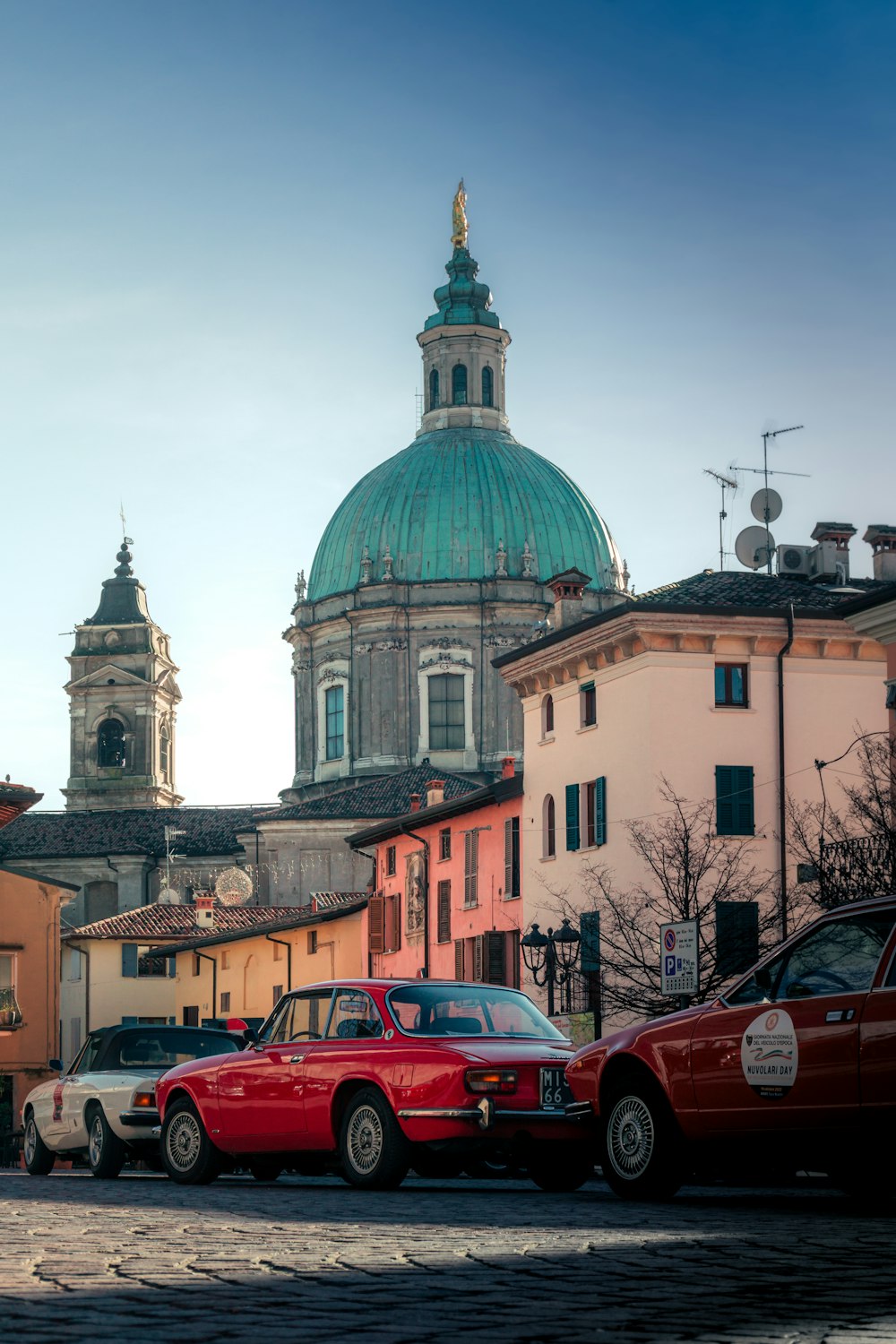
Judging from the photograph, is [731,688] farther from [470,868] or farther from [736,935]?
[470,868]

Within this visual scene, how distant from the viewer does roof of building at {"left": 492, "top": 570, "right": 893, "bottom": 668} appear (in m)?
41.7

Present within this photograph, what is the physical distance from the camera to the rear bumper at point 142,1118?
59.8 ft

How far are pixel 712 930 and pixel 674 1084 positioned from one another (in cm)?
2686

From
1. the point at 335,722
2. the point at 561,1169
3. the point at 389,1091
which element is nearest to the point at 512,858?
the point at 561,1169

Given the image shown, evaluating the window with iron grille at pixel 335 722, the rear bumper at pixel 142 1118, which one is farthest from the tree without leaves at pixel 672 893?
the window with iron grille at pixel 335 722

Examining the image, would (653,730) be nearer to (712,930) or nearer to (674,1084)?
(712,930)

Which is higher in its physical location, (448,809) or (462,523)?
(462,523)

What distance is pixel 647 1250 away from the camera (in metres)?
8.98

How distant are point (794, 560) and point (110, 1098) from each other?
29.7 meters

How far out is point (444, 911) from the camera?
51.6 meters

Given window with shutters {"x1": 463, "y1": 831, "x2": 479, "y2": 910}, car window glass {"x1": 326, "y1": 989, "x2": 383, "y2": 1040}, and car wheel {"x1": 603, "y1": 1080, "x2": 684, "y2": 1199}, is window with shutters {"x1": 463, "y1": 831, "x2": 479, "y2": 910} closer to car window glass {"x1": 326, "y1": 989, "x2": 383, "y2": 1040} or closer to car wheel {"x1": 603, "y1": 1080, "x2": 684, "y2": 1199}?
car window glass {"x1": 326, "y1": 989, "x2": 383, "y2": 1040}

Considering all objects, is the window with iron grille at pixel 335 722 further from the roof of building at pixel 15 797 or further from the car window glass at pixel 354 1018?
the car window glass at pixel 354 1018

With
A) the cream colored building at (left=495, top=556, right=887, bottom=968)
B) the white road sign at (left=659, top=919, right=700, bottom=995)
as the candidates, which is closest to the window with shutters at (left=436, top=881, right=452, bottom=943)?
the cream colored building at (left=495, top=556, right=887, bottom=968)

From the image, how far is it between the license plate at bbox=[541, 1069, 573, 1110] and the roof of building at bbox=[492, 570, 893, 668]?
2694cm
